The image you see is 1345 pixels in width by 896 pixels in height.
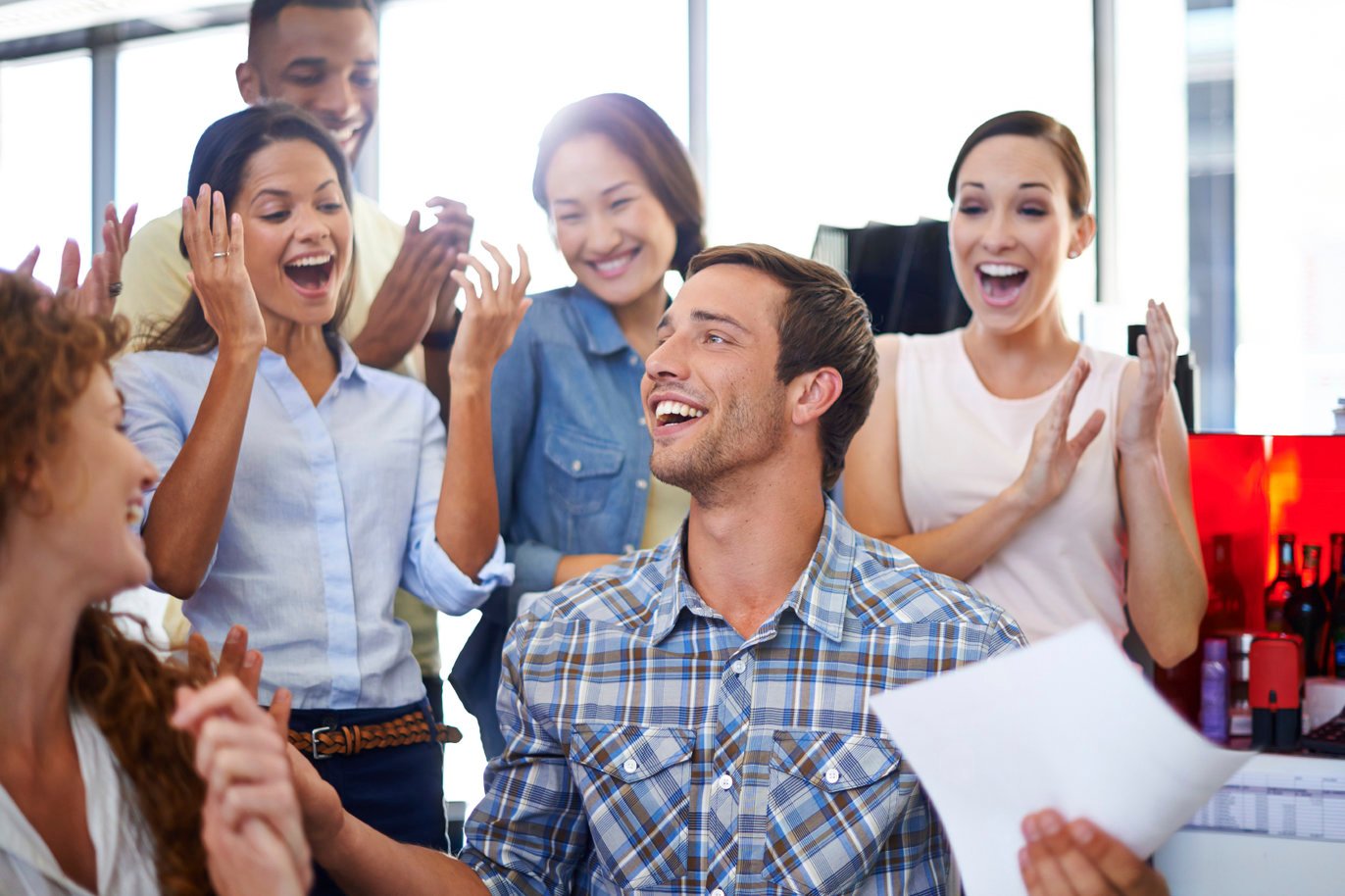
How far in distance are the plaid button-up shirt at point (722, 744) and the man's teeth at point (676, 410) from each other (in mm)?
247

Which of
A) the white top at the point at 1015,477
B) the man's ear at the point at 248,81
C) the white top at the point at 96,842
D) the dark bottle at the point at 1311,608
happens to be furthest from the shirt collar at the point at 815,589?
the man's ear at the point at 248,81

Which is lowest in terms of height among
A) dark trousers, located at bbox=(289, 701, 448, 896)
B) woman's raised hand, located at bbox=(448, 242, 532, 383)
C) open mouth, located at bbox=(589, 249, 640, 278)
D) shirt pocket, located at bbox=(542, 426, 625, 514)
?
dark trousers, located at bbox=(289, 701, 448, 896)

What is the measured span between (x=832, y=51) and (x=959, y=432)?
900 millimetres

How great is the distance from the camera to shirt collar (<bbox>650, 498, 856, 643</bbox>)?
176 cm

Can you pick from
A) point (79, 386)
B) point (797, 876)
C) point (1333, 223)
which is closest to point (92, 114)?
point (79, 386)

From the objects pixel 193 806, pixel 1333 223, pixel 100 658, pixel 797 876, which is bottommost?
pixel 797 876

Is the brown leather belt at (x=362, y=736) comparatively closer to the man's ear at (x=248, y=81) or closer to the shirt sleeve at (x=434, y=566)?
the shirt sleeve at (x=434, y=566)

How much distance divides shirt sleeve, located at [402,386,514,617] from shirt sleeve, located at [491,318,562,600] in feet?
0.74

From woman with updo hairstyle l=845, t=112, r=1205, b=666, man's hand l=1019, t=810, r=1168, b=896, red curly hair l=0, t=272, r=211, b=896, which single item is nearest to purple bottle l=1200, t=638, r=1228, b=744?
woman with updo hairstyle l=845, t=112, r=1205, b=666

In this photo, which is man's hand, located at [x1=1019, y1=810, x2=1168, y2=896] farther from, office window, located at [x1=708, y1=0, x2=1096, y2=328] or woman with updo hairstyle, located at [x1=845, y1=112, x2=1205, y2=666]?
office window, located at [x1=708, y1=0, x2=1096, y2=328]

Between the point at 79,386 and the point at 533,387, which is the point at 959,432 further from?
the point at 79,386

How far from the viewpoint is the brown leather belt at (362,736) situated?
209 cm

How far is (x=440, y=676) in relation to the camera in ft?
8.63

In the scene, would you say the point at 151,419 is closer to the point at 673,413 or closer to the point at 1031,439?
the point at 673,413
